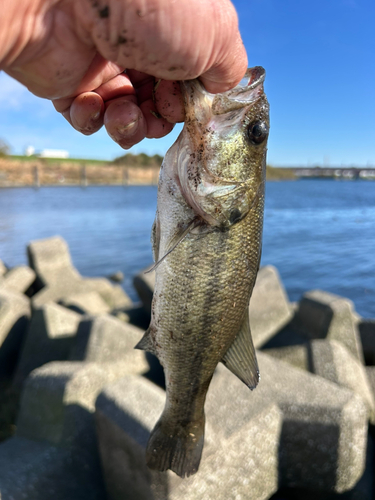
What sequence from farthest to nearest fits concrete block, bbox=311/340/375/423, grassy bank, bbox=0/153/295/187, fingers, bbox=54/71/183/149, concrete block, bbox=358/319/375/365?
grassy bank, bbox=0/153/295/187 < concrete block, bbox=358/319/375/365 < concrete block, bbox=311/340/375/423 < fingers, bbox=54/71/183/149

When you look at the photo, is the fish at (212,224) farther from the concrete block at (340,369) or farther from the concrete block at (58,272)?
the concrete block at (58,272)

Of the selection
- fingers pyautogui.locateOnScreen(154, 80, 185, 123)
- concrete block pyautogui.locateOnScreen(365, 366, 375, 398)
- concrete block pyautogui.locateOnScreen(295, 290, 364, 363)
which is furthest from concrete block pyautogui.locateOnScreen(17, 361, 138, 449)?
concrete block pyautogui.locateOnScreen(295, 290, 364, 363)

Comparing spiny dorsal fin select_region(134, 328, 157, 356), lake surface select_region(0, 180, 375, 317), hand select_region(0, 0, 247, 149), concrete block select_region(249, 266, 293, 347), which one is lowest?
lake surface select_region(0, 180, 375, 317)

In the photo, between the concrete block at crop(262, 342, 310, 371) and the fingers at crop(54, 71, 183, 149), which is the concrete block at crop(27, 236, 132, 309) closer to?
the concrete block at crop(262, 342, 310, 371)

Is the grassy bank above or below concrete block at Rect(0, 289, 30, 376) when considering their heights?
above

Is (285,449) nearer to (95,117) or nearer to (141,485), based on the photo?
(141,485)

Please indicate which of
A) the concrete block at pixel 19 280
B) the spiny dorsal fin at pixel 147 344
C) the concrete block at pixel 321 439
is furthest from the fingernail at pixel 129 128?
the concrete block at pixel 19 280

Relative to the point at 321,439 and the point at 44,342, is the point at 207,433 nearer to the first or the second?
the point at 321,439

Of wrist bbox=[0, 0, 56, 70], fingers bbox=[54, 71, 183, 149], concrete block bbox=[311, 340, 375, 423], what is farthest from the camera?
concrete block bbox=[311, 340, 375, 423]

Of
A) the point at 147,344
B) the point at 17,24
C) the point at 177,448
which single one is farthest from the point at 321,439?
the point at 17,24
